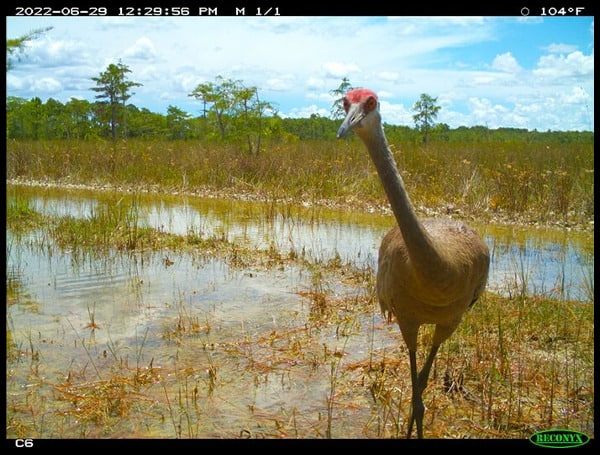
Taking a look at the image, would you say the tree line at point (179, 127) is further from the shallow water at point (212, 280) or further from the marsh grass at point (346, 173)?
the shallow water at point (212, 280)

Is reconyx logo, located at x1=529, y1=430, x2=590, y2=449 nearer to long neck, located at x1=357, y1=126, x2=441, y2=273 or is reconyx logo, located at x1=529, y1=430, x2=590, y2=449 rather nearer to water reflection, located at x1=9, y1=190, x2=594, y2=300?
long neck, located at x1=357, y1=126, x2=441, y2=273

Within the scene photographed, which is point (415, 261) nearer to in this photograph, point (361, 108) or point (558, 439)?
point (361, 108)

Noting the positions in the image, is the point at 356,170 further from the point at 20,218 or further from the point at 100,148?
the point at 100,148

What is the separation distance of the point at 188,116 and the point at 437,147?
28.1 m

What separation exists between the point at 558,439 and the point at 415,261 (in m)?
1.20

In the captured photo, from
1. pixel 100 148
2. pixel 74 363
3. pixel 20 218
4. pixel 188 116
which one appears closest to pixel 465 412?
pixel 74 363

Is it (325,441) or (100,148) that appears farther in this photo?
(100,148)

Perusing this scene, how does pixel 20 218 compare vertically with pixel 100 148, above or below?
below

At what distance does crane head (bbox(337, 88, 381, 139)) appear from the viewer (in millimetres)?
2816

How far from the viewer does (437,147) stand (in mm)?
14750

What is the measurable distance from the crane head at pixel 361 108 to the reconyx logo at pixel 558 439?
1842mm

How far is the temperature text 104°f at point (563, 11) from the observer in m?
3.45

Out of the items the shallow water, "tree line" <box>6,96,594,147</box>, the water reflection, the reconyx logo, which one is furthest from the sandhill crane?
"tree line" <box>6,96,594,147</box>

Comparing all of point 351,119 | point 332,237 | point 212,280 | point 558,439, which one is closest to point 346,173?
point 332,237
